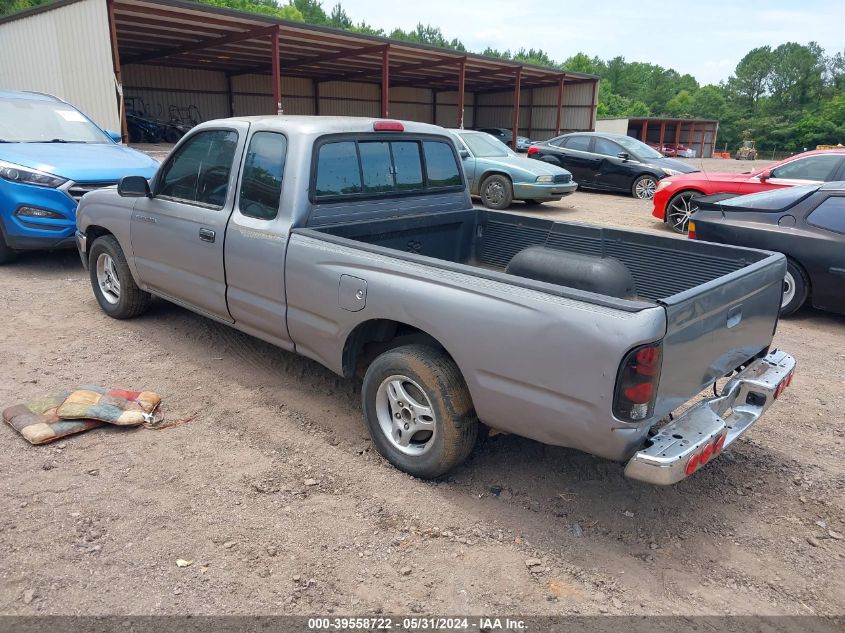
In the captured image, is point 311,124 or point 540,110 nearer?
point 311,124

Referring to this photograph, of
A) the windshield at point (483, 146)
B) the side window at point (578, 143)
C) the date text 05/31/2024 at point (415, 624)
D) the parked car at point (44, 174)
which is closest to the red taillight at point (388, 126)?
the date text 05/31/2024 at point (415, 624)

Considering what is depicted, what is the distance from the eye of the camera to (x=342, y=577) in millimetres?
2725

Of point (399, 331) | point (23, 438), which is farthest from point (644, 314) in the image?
point (23, 438)

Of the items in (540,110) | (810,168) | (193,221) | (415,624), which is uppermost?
(540,110)

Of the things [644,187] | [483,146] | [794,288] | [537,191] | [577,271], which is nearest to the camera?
[577,271]

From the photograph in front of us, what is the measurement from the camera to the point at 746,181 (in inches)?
403

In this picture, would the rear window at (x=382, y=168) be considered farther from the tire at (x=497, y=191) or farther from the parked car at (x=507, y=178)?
the tire at (x=497, y=191)

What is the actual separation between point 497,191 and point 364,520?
425 inches

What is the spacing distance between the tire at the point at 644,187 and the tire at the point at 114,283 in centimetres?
1290

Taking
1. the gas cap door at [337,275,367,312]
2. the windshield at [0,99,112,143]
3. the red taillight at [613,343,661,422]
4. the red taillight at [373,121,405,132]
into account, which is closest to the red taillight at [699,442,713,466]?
the red taillight at [613,343,661,422]

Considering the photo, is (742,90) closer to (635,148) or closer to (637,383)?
(635,148)

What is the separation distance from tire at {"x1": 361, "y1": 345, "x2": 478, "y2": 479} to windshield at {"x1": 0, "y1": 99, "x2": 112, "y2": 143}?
6.76 meters

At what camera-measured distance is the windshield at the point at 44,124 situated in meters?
7.88

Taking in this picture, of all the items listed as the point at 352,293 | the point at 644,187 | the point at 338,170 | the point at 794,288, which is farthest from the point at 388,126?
the point at 644,187
